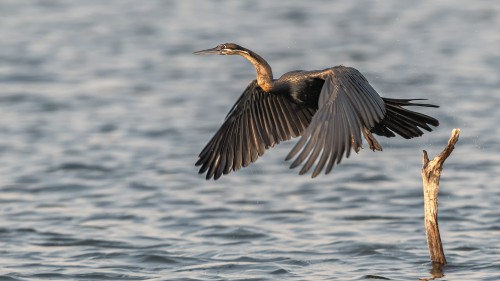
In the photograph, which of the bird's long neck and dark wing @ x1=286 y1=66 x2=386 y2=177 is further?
the bird's long neck

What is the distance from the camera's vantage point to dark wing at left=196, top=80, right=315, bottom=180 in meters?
8.76

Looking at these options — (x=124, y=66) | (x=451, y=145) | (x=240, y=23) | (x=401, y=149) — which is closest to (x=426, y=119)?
(x=451, y=145)

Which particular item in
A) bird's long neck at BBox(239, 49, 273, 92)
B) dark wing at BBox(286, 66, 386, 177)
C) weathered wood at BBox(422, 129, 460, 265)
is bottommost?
weathered wood at BBox(422, 129, 460, 265)

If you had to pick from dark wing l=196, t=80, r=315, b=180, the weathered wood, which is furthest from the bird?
the weathered wood

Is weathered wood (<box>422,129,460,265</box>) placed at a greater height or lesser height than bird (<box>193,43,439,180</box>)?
lesser

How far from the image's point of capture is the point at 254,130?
8.85m

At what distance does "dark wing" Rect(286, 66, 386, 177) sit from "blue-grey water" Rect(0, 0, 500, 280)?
1.92 metres

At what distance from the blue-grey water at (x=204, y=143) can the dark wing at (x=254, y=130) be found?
1072 mm

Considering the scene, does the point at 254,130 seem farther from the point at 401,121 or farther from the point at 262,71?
the point at 401,121

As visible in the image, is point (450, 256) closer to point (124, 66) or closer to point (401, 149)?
point (401, 149)

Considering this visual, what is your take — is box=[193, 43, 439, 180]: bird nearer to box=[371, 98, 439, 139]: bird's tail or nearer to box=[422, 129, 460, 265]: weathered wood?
box=[371, 98, 439, 139]: bird's tail

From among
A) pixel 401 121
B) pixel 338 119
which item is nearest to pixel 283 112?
pixel 401 121

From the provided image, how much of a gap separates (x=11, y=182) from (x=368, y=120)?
612cm

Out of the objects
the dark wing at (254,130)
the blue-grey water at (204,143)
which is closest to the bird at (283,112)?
the dark wing at (254,130)
